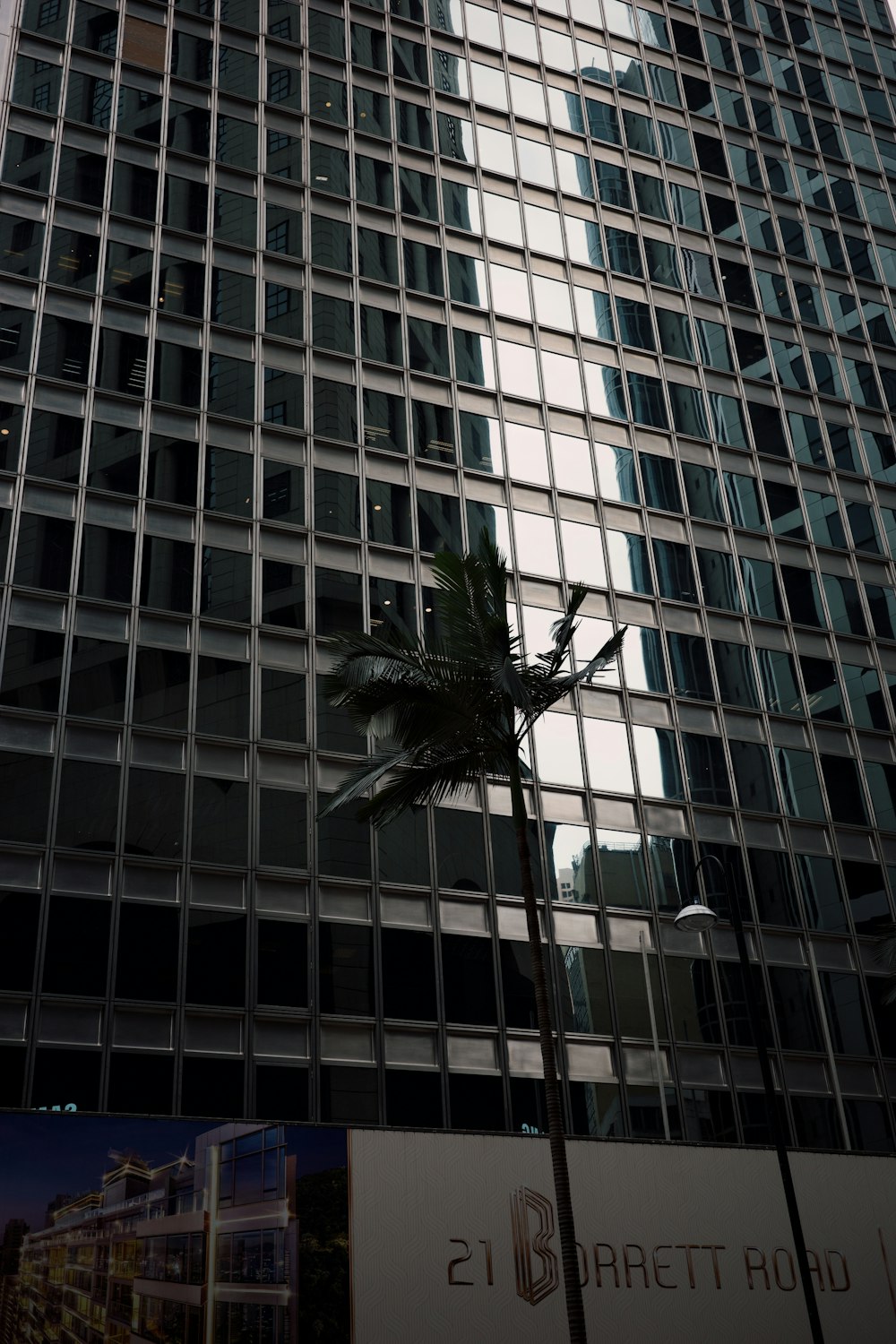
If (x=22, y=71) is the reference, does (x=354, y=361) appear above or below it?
below

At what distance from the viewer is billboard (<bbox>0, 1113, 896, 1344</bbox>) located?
2383cm

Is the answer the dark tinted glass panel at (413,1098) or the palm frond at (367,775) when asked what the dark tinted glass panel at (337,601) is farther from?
the dark tinted glass panel at (413,1098)

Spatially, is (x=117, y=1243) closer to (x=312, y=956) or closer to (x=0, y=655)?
(x=312, y=956)

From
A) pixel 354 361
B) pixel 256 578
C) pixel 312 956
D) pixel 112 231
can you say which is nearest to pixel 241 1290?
pixel 312 956

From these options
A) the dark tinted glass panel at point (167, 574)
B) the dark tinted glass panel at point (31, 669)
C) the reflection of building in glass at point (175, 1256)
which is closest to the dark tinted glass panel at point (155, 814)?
the dark tinted glass panel at point (31, 669)

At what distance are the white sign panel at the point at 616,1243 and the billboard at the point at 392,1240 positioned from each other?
4 centimetres

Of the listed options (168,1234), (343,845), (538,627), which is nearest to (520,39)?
(538,627)

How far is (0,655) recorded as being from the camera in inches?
1125

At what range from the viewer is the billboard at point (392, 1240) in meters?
23.8

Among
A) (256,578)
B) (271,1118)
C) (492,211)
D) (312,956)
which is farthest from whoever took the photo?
(492,211)

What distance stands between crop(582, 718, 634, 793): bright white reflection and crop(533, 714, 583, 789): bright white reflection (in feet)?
1.22

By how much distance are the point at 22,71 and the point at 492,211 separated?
15.1 meters

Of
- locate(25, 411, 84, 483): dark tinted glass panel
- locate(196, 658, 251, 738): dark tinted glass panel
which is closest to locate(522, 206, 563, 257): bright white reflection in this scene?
locate(25, 411, 84, 483): dark tinted glass panel

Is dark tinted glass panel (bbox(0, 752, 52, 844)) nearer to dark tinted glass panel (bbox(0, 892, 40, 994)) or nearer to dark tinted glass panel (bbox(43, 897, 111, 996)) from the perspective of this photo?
dark tinted glass panel (bbox(0, 892, 40, 994))
